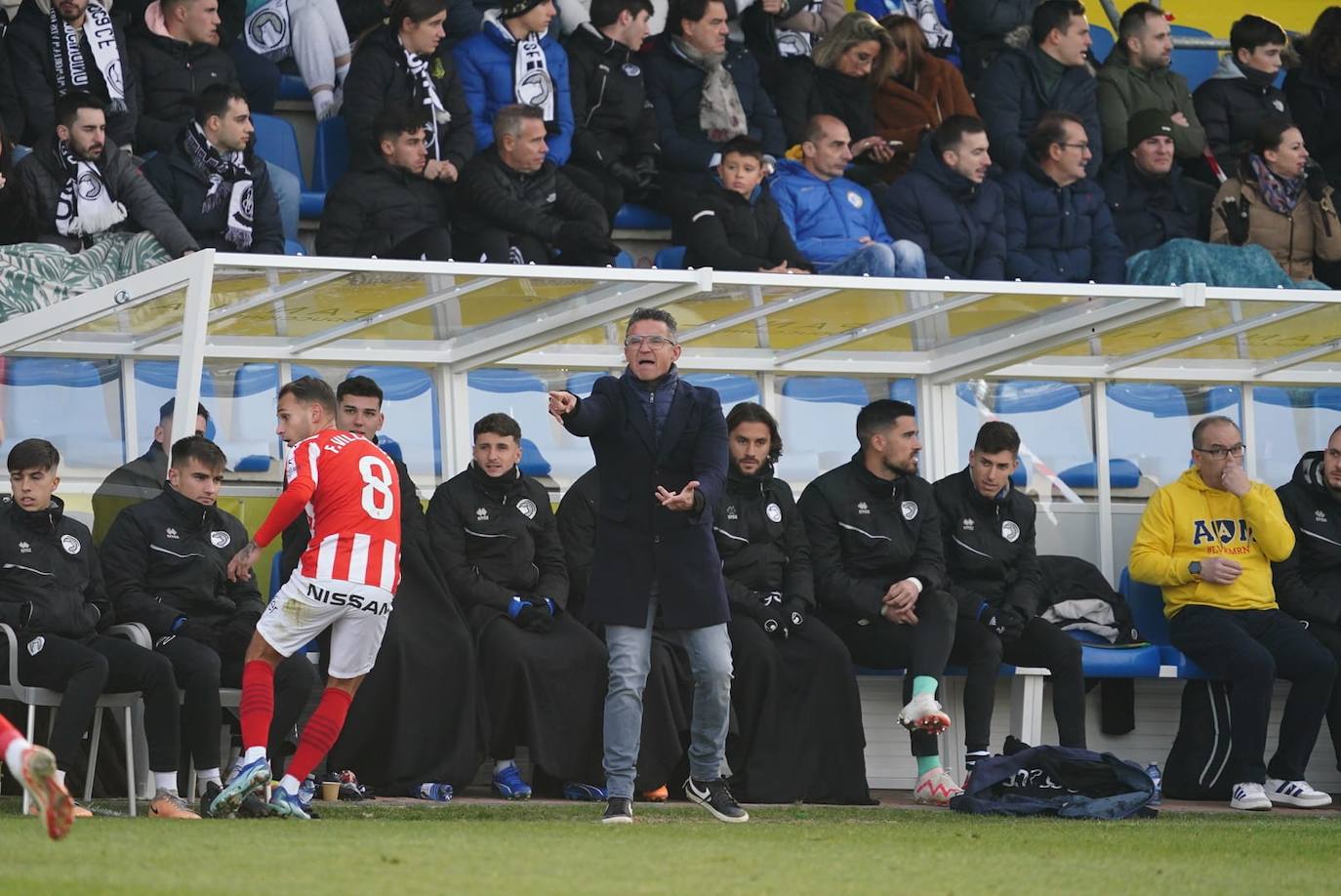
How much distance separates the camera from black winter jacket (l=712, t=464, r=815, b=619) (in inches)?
385

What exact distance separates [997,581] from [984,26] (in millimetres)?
4928

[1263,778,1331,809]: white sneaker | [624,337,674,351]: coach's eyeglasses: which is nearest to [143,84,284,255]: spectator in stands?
[624,337,674,351]: coach's eyeglasses

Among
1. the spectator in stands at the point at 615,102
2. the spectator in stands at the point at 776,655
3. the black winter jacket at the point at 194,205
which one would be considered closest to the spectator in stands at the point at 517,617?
the spectator in stands at the point at 776,655

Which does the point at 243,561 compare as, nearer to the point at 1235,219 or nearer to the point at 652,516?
the point at 652,516

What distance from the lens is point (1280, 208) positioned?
1251 cm

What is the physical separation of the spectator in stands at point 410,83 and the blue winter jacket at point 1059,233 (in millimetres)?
3070

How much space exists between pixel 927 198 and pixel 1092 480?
179 cm

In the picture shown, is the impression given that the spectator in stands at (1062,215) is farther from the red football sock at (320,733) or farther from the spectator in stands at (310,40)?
the red football sock at (320,733)

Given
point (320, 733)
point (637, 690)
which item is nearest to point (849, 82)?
point (637, 690)

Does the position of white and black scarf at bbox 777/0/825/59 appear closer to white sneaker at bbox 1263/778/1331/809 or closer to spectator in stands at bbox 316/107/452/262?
spectator in stands at bbox 316/107/452/262

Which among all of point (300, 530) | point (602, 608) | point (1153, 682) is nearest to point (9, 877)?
point (602, 608)

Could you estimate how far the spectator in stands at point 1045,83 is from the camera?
1289 cm

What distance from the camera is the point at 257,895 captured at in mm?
5430

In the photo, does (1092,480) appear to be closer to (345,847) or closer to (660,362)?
(660,362)
